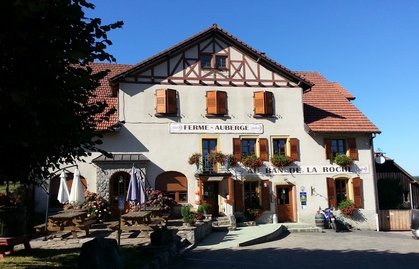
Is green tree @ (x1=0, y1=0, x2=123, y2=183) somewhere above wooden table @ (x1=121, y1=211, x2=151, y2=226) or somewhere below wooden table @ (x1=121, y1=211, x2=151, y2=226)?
above

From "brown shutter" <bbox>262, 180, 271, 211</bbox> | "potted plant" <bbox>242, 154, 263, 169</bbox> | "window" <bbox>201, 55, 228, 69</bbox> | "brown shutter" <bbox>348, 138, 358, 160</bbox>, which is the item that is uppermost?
"window" <bbox>201, 55, 228, 69</bbox>

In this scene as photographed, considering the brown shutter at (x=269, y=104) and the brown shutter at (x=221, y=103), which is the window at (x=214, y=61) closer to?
the brown shutter at (x=221, y=103)

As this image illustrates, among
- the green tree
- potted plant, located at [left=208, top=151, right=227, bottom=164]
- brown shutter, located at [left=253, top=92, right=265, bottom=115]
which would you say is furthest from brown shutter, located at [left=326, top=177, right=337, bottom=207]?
the green tree

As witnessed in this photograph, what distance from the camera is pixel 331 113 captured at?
21.0 metres

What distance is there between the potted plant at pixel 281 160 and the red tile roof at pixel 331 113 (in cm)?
201

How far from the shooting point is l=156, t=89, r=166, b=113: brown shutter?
18470 mm

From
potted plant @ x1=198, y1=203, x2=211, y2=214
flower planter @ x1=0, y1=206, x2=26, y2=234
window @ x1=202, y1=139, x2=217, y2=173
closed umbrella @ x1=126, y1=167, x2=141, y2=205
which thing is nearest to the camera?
flower planter @ x1=0, y1=206, x2=26, y2=234

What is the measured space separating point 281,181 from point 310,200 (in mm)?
1792

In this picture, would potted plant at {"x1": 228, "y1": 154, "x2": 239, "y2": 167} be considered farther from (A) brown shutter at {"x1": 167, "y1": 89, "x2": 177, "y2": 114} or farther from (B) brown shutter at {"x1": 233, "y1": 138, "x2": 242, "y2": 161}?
(A) brown shutter at {"x1": 167, "y1": 89, "x2": 177, "y2": 114}

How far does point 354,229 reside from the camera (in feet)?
63.8

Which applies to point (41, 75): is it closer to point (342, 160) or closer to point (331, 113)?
point (342, 160)

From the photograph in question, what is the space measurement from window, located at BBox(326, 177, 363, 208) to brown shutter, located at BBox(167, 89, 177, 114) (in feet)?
28.5

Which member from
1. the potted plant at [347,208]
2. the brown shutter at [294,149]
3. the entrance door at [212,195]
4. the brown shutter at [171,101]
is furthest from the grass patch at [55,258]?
the potted plant at [347,208]

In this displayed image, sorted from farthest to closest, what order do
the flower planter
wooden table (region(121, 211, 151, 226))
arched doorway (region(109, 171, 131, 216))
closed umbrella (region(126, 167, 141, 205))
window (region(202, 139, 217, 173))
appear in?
window (region(202, 139, 217, 173)) < arched doorway (region(109, 171, 131, 216)) < closed umbrella (region(126, 167, 141, 205)) < wooden table (region(121, 211, 151, 226)) < the flower planter
